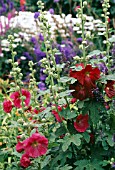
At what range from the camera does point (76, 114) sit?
2.53 metres

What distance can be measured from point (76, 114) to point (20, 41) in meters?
3.98

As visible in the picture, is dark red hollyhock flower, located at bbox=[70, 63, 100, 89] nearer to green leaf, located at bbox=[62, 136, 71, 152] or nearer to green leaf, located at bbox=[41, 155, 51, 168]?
green leaf, located at bbox=[62, 136, 71, 152]

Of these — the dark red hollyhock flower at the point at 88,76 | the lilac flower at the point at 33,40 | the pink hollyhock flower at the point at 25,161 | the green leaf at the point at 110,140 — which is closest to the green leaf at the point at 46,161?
the pink hollyhock flower at the point at 25,161

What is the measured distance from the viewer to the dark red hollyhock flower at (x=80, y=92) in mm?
2471

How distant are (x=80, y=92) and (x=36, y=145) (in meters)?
0.33

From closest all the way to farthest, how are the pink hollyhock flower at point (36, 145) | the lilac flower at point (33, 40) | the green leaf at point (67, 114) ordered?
the pink hollyhock flower at point (36, 145) → the green leaf at point (67, 114) → the lilac flower at point (33, 40)

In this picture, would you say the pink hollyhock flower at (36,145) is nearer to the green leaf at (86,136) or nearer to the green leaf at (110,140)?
the green leaf at (86,136)

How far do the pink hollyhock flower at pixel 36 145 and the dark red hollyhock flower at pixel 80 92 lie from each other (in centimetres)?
26

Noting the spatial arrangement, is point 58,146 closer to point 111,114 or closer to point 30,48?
point 111,114

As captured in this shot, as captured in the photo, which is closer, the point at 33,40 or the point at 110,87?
the point at 110,87

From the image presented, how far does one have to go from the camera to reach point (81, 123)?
2.54m

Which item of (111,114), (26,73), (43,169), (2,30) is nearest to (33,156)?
(43,169)

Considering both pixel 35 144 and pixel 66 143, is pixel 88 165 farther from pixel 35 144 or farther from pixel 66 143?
pixel 35 144

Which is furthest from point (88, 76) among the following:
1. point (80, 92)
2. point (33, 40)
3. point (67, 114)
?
point (33, 40)
